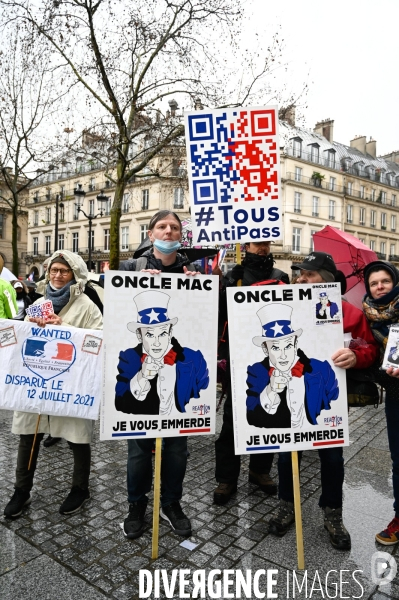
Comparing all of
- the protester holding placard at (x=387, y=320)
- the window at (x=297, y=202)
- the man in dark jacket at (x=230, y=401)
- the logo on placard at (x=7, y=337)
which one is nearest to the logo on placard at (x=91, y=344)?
the logo on placard at (x=7, y=337)

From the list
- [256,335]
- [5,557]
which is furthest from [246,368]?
[5,557]

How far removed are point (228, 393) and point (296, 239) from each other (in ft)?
157

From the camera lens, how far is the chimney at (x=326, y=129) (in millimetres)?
58469

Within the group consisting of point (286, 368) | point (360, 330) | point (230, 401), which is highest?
point (360, 330)

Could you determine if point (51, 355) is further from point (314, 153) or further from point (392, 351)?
point (314, 153)

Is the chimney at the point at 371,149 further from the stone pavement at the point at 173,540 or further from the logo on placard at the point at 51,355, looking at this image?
the logo on placard at the point at 51,355

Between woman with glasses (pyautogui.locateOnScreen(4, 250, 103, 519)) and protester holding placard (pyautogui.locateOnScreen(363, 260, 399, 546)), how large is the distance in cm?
215

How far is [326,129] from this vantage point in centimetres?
5891

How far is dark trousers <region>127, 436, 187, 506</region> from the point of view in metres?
3.14

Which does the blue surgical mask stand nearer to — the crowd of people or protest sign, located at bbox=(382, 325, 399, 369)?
the crowd of people

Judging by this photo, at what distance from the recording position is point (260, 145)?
3.27 metres

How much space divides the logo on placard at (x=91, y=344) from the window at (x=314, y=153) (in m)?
55.4

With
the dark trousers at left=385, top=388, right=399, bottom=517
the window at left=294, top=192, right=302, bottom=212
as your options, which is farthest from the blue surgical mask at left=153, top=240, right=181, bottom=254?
the window at left=294, top=192, right=302, bottom=212

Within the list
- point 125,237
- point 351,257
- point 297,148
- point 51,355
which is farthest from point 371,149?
point 51,355
